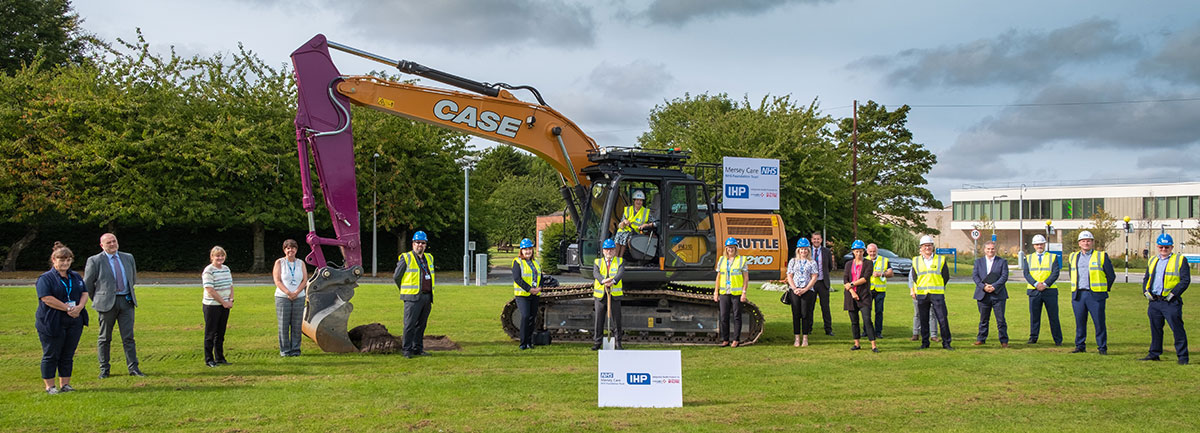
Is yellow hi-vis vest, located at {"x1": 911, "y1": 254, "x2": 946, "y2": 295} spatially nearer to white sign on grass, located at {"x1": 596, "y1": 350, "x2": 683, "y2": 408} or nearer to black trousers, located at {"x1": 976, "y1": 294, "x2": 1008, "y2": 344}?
black trousers, located at {"x1": 976, "y1": 294, "x2": 1008, "y2": 344}

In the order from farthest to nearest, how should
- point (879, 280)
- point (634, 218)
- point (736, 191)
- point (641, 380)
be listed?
point (736, 191) < point (879, 280) < point (634, 218) < point (641, 380)

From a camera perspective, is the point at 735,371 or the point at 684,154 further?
the point at 684,154

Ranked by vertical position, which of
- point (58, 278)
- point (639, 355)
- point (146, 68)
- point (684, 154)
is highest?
point (146, 68)

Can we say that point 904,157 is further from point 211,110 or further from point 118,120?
point 118,120

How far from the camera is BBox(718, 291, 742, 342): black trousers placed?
39.6 feet

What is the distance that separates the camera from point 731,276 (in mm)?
11961

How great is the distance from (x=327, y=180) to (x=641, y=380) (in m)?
5.27

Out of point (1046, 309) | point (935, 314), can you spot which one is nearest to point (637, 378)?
point (935, 314)

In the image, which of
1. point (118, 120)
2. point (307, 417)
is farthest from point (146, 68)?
point (307, 417)

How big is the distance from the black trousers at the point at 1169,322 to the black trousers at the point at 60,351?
471 inches

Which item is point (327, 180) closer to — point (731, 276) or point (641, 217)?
point (641, 217)

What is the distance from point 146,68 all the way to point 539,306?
26024mm

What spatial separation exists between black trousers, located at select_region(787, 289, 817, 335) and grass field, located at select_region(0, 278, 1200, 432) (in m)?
0.32

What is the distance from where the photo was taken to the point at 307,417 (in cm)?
737
